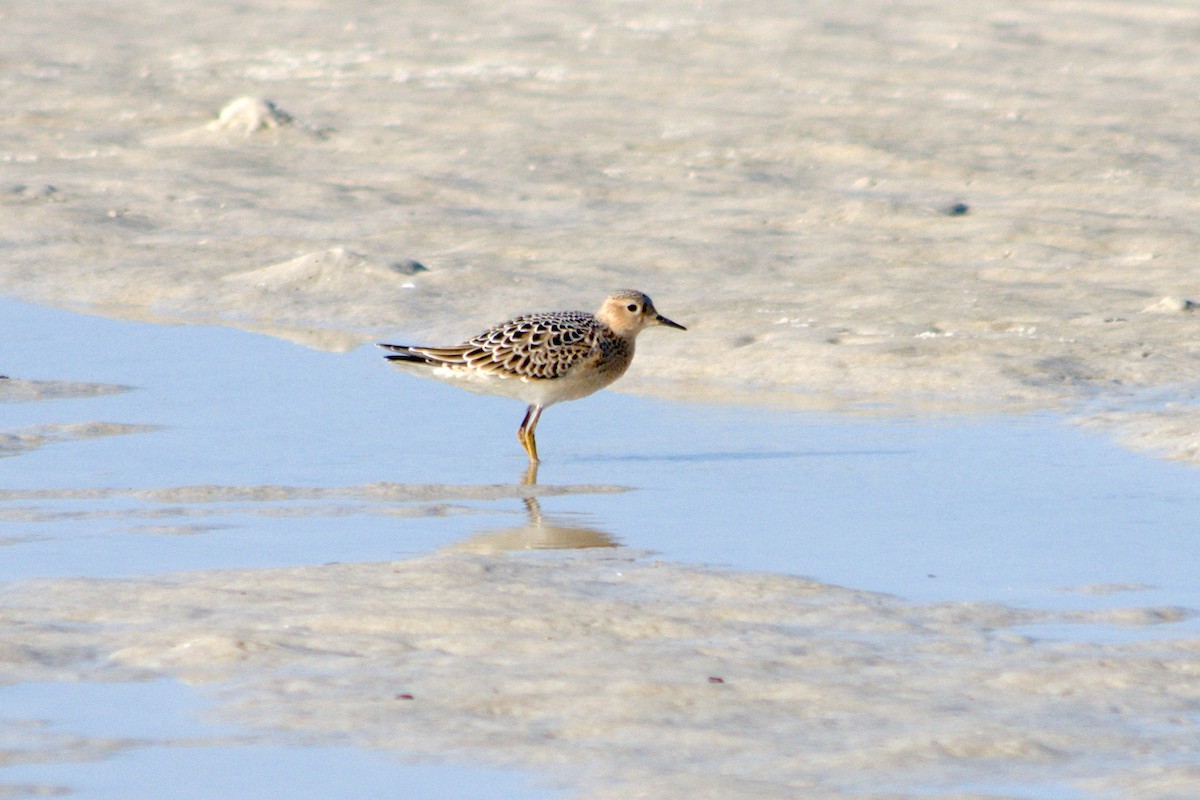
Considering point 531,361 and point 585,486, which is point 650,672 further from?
point 531,361

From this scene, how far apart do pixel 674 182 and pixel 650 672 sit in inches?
476

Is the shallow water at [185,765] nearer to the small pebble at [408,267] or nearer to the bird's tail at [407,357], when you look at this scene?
the bird's tail at [407,357]

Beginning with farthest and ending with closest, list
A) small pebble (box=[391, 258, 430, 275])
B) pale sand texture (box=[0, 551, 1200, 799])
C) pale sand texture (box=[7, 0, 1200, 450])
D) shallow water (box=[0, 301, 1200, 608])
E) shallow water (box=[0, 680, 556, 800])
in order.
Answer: small pebble (box=[391, 258, 430, 275]) → pale sand texture (box=[7, 0, 1200, 450]) → shallow water (box=[0, 301, 1200, 608]) → pale sand texture (box=[0, 551, 1200, 799]) → shallow water (box=[0, 680, 556, 800])

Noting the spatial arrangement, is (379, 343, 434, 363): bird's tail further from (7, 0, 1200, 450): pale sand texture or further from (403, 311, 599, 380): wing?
(7, 0, 1200, 450): pale sand texture

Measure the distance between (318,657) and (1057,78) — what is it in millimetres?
16806

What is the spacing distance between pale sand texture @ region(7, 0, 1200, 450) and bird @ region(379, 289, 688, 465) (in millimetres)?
1271

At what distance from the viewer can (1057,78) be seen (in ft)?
71.4

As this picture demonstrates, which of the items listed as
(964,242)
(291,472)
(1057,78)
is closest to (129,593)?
(291,472)

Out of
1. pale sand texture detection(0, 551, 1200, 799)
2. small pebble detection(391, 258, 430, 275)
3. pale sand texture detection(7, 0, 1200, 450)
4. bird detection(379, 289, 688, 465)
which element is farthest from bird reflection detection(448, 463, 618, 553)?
small pebble detection(391, 258, 430, 275)

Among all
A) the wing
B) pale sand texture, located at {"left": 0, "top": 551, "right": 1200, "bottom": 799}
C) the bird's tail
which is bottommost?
the bird's tail

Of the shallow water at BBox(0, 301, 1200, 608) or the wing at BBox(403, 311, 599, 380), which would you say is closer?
the shallow water at BBox(0, 301, 1200, 608)

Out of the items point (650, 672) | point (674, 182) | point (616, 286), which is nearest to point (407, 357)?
point (616, 286)

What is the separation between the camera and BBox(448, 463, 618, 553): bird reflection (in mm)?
8523

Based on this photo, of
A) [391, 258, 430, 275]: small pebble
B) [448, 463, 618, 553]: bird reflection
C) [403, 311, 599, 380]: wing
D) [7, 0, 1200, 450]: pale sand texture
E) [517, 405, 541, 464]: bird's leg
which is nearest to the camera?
[448, 463, 618, 553]: bird reflection
